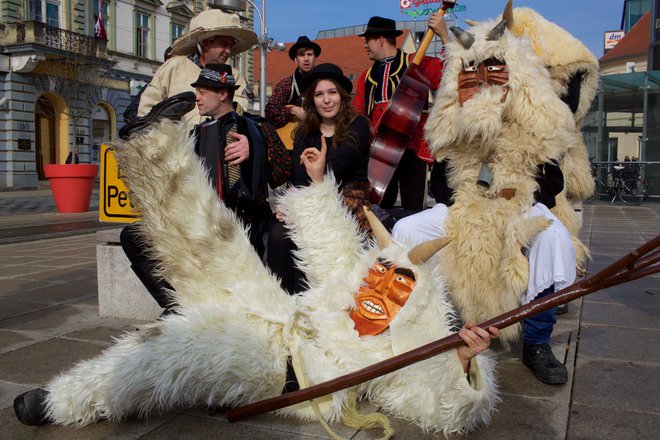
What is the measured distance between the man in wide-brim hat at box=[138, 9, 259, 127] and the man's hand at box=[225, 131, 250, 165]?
0.85 m

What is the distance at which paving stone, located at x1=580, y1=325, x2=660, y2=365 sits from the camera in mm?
3113

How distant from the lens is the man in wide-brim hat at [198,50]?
3.85m

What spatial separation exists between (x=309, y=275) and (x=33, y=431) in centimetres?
124

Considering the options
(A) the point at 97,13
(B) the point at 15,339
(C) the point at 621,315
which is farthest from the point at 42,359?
(A) the point at 97,13

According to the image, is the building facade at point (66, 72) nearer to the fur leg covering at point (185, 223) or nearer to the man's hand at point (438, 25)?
the man's hand at point (438, 25)

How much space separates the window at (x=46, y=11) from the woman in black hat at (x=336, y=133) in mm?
23781

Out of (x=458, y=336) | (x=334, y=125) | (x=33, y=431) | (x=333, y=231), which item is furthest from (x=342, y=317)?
(x=334, y=125)

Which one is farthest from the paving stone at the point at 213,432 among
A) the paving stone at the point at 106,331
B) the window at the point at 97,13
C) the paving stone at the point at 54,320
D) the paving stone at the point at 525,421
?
the window at the point at 97,13

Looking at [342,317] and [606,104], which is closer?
[342,317]

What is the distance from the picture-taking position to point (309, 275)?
2.71 metres

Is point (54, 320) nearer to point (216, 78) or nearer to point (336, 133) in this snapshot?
point (216, 78)

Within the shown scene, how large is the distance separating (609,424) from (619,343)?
1202mm

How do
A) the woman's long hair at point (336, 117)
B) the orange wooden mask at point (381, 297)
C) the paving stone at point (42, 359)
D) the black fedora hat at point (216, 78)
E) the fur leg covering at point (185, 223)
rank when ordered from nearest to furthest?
1. the orange wooden mask at point (381, 297)
2. the fur leg covering at point (185, 223)
3. the paving stone at point (42, 359)
4. the black fedora hat at point (216, 78)
5. the woman's long hair at point (336, 117)

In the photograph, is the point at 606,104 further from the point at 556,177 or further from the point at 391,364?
the point at 391,364
